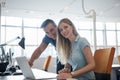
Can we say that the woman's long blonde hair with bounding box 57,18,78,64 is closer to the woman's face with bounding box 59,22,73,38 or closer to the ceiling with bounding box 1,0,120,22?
the woman's face with bounding box 59,22,73,38

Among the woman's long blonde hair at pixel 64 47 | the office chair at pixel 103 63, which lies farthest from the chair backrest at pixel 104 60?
the woman's long blonde hair at pixel 64 47

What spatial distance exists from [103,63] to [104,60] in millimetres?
28

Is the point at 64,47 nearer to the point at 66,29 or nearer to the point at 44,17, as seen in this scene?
the point at 66,29

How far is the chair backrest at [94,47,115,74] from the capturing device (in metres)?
1.70

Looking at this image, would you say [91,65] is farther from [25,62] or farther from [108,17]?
[108,17]

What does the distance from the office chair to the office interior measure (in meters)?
4.26

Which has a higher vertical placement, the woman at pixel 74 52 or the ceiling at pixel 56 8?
the ceiling at pixel 56 8

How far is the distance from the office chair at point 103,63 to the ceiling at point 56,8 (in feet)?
17.7

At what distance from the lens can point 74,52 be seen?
1.85 m

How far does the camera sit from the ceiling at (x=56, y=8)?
7.26 metres

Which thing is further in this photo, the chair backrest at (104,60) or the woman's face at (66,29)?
the woman's face at (66,29)

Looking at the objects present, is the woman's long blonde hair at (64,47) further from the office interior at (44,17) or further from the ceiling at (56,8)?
the ceiling at (56,8)

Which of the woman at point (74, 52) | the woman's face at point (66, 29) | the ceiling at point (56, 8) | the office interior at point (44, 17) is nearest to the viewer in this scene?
the woman at point (74, 52)

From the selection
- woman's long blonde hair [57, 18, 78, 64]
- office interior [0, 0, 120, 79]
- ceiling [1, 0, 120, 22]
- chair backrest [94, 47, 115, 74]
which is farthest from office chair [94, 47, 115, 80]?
ceiling [1, 0, 120, 22]
